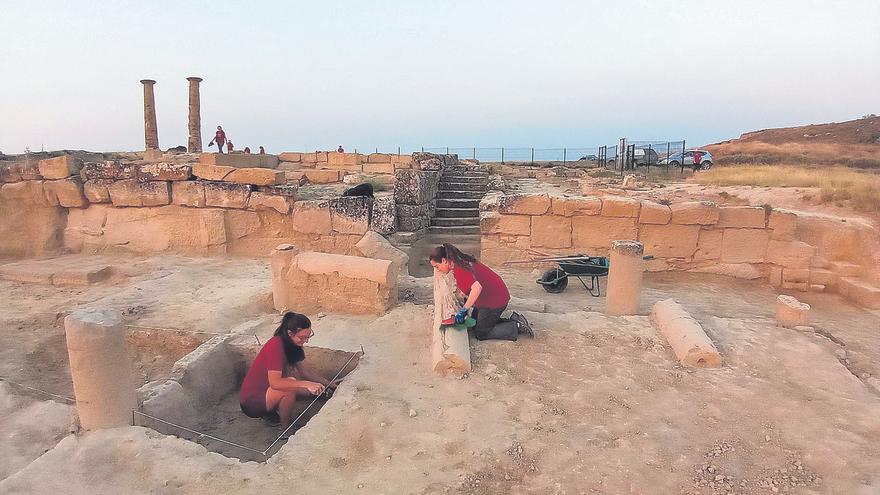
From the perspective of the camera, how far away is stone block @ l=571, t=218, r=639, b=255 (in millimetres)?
9156

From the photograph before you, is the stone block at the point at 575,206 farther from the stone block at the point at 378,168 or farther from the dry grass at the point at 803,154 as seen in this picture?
the dry grass at the point at 803,154

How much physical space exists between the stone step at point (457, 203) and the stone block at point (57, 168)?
7452mm

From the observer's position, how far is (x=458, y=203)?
40.9ft

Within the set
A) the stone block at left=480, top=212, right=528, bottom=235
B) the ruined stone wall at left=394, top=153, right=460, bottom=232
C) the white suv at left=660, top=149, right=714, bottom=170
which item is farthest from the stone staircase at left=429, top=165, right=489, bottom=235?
the white suv at left=660, top=149, right=714, bottom=170

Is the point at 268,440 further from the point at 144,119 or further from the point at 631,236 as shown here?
the point at 144,119

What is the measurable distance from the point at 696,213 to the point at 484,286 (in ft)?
17.5

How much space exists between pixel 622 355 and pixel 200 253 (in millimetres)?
7885

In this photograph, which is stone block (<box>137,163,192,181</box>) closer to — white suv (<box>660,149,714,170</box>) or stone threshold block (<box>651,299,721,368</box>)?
stone threshold block (<box>651,299,721,368</box>)

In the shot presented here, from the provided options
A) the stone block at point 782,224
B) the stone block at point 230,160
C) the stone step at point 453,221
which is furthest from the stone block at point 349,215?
the stone block at point 782,224

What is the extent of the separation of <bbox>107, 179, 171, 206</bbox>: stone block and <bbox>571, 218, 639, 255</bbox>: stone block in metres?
7.64

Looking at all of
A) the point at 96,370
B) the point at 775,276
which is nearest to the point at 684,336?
the point at 775,276

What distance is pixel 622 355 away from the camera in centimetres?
504

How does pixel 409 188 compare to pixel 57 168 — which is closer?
pixel 57 168

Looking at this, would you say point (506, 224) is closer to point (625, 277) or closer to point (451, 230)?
point (451, 230)
